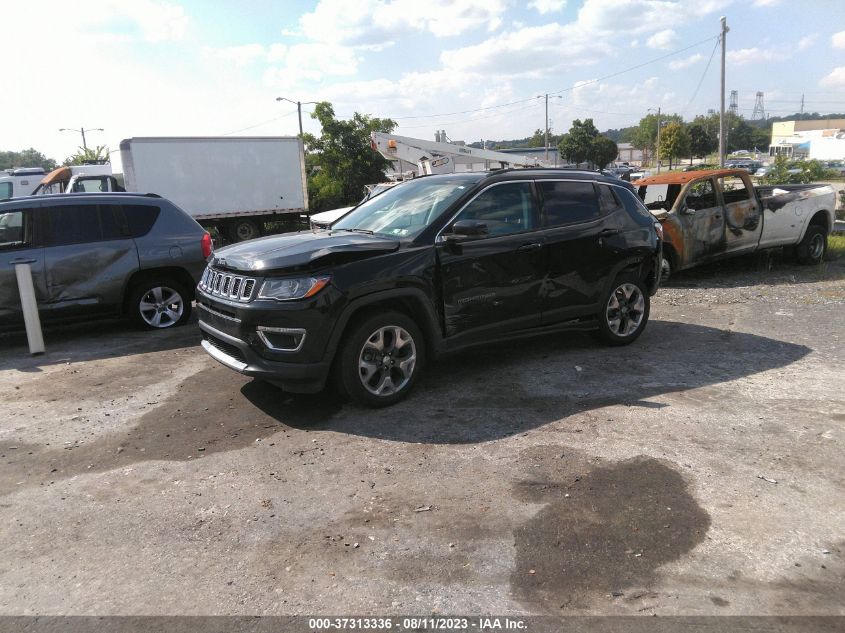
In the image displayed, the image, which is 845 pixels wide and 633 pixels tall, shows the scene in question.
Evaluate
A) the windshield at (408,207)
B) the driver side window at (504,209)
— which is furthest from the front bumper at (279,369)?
the driver side window at (504,209)

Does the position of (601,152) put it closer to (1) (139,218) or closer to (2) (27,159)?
(1) (139,218)

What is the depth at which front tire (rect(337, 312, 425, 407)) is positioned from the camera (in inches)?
192

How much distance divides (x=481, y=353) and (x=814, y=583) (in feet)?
13.2

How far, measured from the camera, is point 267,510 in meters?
3.70

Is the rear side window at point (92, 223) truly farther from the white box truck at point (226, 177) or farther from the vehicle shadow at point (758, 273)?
the white box truck at point (226, 177)

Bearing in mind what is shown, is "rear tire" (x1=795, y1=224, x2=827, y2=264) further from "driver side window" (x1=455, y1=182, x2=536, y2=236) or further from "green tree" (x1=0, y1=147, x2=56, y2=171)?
"green tree" (x1=0, y1=147, x2=56, y2=171)

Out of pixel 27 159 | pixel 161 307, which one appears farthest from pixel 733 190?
pixel 27 159

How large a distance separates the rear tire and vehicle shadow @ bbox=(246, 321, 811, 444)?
18.4 feet

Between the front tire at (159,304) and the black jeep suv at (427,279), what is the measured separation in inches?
115

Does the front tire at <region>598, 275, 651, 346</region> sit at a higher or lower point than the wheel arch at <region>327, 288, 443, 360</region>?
lower

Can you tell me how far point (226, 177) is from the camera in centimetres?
2025

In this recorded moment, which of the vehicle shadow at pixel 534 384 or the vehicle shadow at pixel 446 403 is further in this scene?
the vehicle shadow at pixel 534 384

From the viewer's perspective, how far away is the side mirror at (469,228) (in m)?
5.16

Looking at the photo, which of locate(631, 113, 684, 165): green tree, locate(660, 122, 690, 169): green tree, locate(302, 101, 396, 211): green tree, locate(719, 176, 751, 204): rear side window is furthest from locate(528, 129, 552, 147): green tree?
locate(719, 176, 751, 204): rear side window
